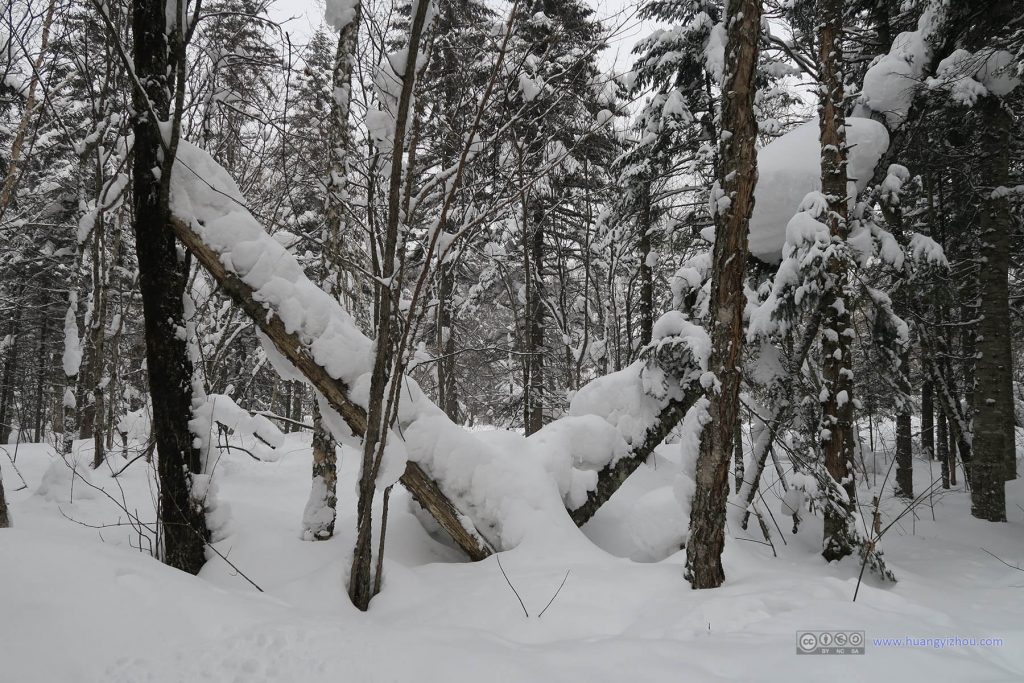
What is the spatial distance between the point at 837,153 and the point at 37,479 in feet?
35.1

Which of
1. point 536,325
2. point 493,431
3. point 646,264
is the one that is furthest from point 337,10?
point 536,325

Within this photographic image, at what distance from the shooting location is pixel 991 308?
711cm

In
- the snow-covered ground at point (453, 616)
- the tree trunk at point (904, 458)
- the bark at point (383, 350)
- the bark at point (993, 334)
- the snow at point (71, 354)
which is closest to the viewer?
the snow-covered ground at point (453, 616)

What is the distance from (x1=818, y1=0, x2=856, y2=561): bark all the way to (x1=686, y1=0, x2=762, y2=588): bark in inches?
64.1

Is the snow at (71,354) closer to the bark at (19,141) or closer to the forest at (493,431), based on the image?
the forest at (493,431)

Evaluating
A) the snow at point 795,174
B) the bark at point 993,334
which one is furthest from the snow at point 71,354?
the bark at point 993,334

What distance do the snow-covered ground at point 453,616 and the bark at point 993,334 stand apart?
2.95 m

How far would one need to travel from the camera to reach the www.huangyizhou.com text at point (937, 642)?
7.20 feet

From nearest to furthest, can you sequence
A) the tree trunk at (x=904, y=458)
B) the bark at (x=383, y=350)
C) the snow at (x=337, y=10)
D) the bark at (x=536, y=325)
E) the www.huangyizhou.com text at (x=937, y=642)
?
1. the www.huangyizhou.com text at (x=937, y=642)
2. the bark at (x=383, y=350)
3. the snow at (x=337, y=10)
4. the tree trunk at (x=904, y=458)
5. the bark at (x=536, y=325)

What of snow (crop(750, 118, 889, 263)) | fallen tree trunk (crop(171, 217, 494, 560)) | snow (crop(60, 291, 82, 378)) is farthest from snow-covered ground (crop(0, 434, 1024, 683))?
snow (crop(60, 291, 82, 378))

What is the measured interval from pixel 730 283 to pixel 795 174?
2.81 metres

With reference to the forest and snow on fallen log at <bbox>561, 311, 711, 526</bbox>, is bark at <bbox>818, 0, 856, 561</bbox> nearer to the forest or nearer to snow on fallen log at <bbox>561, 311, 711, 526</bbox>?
the forest

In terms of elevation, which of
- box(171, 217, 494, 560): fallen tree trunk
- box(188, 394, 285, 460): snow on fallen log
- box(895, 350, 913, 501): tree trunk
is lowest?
box(895, 350, 913, 501): tree trunk

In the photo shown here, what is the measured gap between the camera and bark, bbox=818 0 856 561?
4.27 m
